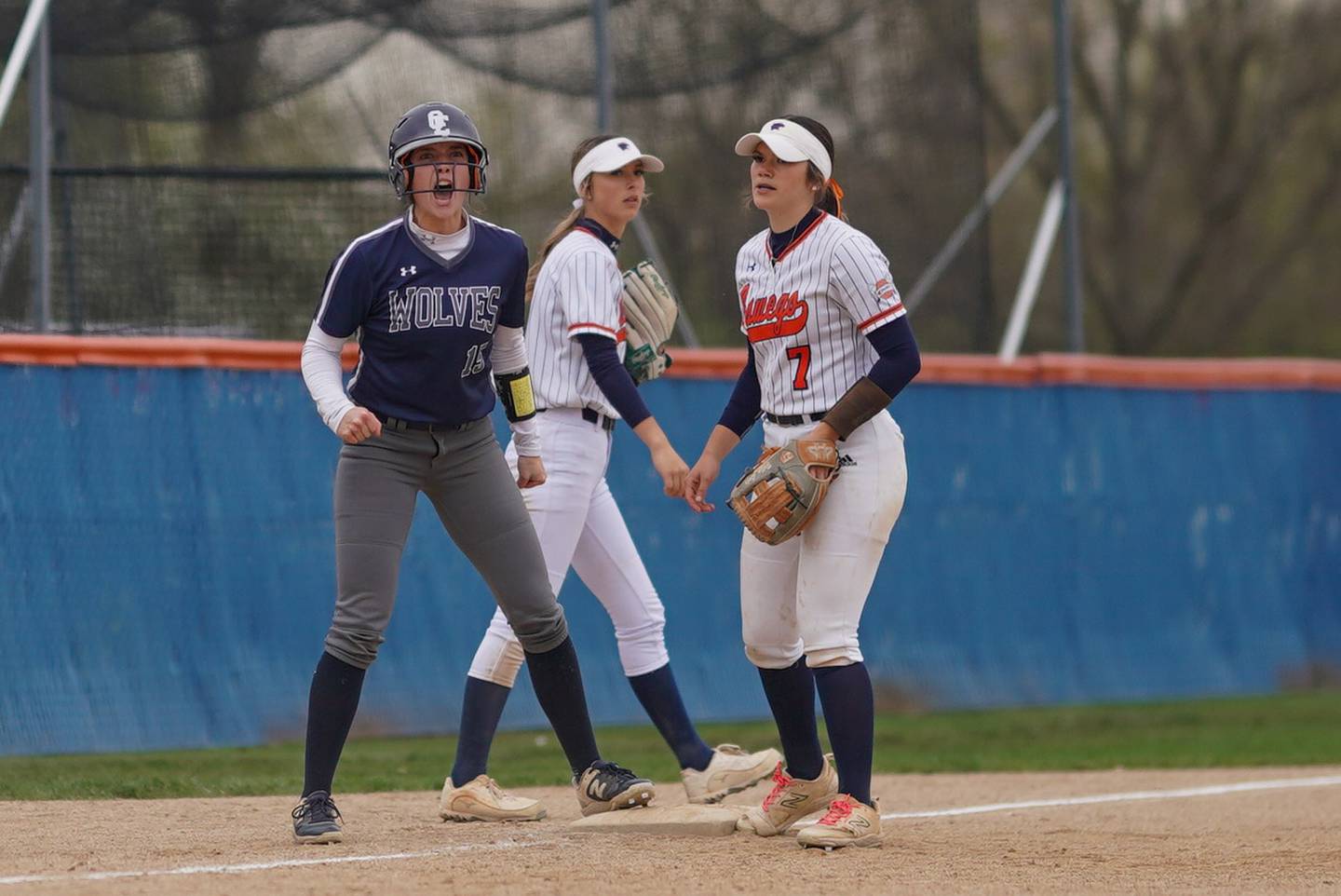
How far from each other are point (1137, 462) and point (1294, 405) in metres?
1.44

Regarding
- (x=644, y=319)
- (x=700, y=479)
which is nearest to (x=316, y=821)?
(x=700, y=479)

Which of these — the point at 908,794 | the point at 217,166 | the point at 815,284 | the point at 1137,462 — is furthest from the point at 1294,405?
the point at 815,284

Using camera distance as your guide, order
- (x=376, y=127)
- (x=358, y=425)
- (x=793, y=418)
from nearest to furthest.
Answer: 1. (x=358, y=425)
2. (x=793, y=418)
3. (x=376, y=127)

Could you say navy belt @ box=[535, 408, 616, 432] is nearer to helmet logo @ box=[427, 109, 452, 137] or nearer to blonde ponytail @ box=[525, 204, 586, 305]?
blonde ponytail @ box=[525, 204, 586, 305]

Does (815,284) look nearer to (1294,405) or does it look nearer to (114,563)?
(114,563)

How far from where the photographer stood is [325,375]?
5215 millimetres

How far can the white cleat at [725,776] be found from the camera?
6.22 m

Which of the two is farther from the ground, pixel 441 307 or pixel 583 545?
pixel 441 307

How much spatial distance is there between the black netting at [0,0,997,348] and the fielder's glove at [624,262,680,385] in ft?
9.80

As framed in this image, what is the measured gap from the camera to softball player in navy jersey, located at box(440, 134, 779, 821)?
6.00 meters

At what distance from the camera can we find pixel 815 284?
5.35m

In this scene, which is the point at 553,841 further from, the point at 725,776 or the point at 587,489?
the point at 587,489

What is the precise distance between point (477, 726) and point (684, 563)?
3.92 m

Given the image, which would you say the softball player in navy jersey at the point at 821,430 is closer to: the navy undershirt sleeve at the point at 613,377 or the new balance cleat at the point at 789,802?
the new balance cleat at the point at 789,802
